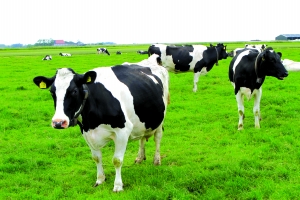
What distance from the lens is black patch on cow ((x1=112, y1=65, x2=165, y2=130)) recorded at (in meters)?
5.69

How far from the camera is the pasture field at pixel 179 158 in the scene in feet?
17.7

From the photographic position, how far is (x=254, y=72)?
8.82m

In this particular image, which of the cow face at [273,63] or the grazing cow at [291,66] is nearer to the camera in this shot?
the cow face at [273,63]

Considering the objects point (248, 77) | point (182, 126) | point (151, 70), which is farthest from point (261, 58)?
point (151, 70)

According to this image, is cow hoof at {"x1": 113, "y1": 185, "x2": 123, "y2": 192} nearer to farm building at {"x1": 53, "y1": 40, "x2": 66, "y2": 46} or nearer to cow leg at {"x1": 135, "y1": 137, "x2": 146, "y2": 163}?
cow leg at {"x1": 135, "y1": 137, "x2": 146, "y2": 163}

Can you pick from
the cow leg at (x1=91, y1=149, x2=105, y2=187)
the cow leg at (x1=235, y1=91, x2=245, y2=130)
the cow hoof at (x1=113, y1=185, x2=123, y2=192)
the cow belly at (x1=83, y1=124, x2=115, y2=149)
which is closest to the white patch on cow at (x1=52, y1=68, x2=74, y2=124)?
the cow belly at (x1=83, y1=124, x2=115, y2=149)

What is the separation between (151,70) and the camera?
6.81 meters

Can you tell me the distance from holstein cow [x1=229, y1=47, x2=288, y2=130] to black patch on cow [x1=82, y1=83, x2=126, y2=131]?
15.3 feet

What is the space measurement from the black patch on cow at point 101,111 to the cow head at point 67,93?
224 millimetres

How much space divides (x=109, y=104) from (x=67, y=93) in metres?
0.74

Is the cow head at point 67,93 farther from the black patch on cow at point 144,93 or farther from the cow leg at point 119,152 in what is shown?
the black patch on cow at point 144,93

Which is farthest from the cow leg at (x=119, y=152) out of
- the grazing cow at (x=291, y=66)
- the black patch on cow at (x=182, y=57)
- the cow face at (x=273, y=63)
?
the black patch on cow at (x=182, y=57)

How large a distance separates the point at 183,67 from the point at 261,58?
7.46 metres

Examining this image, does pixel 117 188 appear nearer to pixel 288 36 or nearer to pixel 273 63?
pixel 273 63
